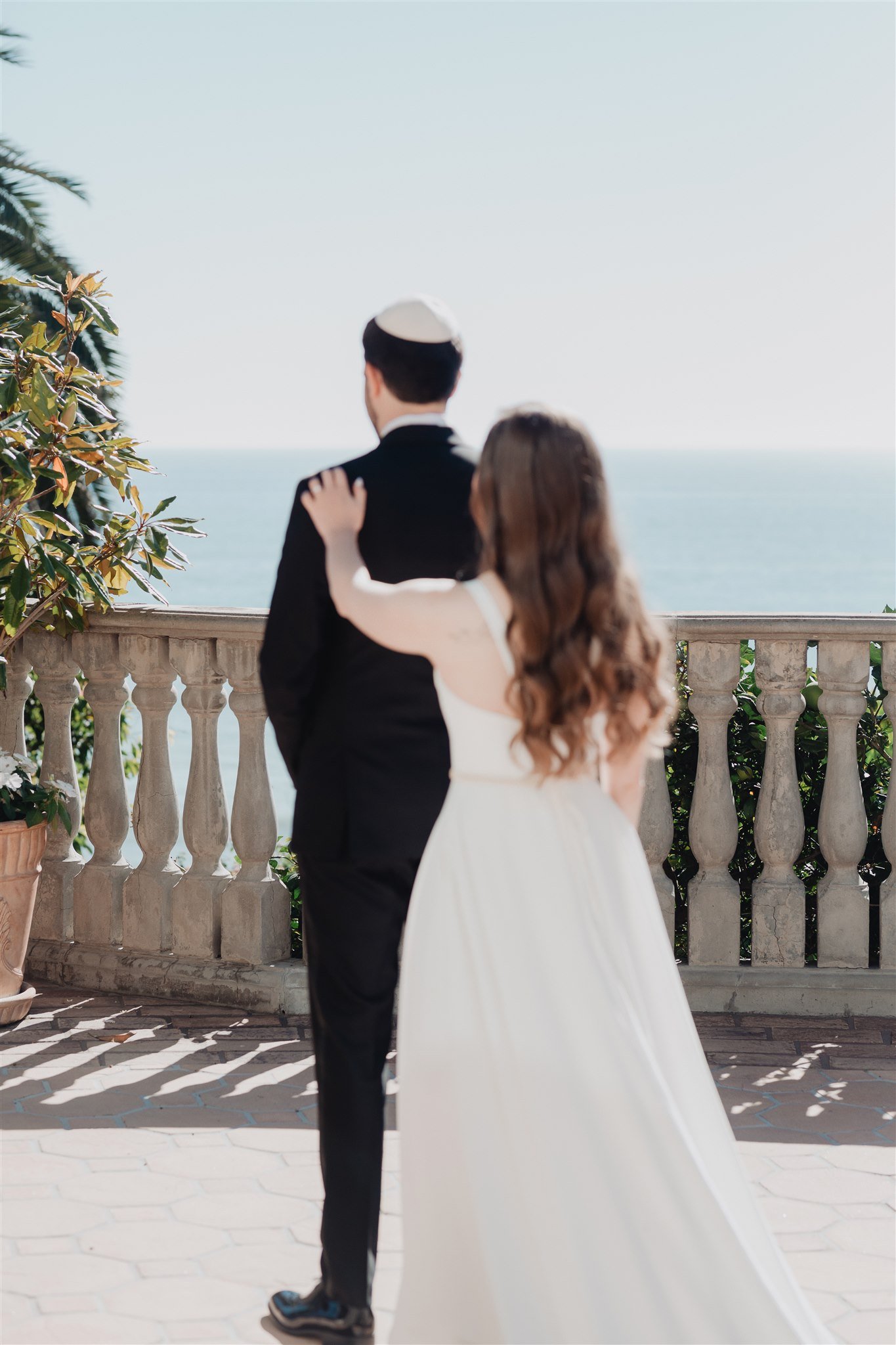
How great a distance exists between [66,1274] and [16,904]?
6.11 ft

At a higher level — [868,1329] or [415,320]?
[415,320]

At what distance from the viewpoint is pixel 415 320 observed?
282 cm

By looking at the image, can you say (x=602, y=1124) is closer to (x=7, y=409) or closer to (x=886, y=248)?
(x=7, y=409)

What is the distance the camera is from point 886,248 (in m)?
83.9

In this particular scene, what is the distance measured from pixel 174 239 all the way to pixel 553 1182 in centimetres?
9939

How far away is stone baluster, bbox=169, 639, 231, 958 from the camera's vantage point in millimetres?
5113

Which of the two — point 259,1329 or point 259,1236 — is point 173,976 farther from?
point 259,1329

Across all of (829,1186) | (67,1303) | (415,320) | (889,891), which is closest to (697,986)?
(889,891)

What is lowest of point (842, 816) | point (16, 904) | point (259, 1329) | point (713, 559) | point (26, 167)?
point (259, 1329)

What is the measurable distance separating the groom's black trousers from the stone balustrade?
6.62ft

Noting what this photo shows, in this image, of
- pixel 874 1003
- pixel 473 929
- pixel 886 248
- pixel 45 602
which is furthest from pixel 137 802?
pixel 886 248

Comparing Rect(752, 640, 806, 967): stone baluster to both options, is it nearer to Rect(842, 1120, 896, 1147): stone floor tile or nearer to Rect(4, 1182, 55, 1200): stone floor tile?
Rect(842, 1120, 896, 1147): stone floor tile

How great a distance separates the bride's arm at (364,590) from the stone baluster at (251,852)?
7.29 feet

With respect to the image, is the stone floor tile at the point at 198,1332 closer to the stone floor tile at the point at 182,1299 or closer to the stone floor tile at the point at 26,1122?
the stone floor tile at the point at 182,1299
